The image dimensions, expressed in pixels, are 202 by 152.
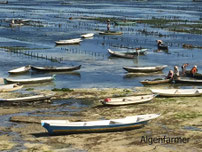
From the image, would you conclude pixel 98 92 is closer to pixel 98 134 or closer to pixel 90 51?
pixel 98 134

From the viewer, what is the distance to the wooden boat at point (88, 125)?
3128 cm

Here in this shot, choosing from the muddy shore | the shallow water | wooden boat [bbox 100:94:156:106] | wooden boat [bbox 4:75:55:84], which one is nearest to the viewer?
the muddy shore

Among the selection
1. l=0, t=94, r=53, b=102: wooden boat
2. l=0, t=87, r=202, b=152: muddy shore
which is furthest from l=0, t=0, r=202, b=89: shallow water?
l=0, t=87, r=202, b=152: muddy shore

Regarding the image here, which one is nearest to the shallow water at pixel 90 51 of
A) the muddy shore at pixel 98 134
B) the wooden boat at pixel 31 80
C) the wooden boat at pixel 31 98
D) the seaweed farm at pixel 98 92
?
the seaweed farm at pixel 98 92

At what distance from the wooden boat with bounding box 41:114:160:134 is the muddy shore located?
34cm

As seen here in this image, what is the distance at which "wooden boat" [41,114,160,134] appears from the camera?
31.3 metres

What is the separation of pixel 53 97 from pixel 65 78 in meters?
11.3

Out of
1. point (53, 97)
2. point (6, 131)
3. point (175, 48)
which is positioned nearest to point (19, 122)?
point (6, 131)

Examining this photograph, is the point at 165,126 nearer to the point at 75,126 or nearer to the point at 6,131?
the point at 75,126

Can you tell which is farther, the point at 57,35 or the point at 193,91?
the point at 57,35

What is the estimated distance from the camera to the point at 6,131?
1304 inches

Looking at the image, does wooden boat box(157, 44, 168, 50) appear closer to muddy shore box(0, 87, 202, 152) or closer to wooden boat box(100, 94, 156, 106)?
muddy shore box(0, 87, 202, 152)

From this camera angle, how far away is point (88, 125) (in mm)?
31484

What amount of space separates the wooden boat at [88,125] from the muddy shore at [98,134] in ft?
1.13
